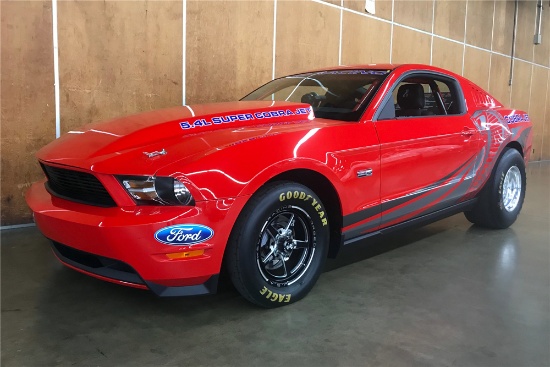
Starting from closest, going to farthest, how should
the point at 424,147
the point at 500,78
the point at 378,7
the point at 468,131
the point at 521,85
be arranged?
the point at 424,147 < the point at 468,131 < the point at 378,7 < the point at 500,78 < the point at 521,85

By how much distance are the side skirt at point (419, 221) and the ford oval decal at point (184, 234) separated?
0.95 m

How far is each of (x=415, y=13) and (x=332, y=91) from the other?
19.7 ft

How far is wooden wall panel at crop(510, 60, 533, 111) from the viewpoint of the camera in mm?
12070

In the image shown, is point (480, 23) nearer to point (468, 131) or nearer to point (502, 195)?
point (502, 195)

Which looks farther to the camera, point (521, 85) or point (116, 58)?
point (521, 85)

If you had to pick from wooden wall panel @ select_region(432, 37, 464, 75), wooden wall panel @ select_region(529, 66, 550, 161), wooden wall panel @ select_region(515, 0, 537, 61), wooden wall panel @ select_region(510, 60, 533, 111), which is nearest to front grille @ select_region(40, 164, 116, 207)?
wooden wall panel @ select_region(432, 37, 464, 75)

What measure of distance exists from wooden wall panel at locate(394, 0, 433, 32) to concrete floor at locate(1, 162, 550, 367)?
5697 millimetres

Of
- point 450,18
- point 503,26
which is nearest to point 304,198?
point 450,18

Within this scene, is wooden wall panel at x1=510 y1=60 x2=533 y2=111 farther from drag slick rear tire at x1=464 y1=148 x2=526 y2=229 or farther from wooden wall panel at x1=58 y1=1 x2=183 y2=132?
wooden wall panel at x1=58 y1=1 x2=183 y2=132

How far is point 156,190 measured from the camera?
6.86ft

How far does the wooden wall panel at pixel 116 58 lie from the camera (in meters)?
4.11

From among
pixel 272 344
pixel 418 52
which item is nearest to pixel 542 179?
pixel 418 52

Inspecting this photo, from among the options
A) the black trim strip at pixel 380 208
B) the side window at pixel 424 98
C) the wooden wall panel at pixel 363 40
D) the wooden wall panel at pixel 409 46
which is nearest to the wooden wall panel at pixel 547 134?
the wooden wall panel at pixel 409 46

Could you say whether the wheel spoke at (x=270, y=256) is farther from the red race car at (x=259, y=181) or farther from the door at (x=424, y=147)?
the door at (x=424, y=147)
